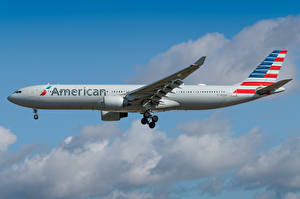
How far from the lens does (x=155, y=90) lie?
4547cm

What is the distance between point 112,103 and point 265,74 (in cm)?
1700

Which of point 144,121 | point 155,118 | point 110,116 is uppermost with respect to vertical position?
point 110,116

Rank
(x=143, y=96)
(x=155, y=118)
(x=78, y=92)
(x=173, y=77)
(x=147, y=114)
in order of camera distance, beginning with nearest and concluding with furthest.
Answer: (x=173, y=77) → (x=143, y=96) → (x=78, y=92) → (x=147, y=114) → (x=155, y=118)

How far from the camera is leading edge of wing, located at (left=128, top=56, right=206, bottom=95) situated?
39487 mm

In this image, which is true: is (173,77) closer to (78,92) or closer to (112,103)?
(112,103)

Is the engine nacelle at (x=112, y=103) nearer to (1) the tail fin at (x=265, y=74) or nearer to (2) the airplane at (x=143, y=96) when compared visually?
(2) the airplane at (x=143, y=96)

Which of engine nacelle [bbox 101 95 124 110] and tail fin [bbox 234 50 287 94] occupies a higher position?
tail fin [bbox 234 50 287 94]

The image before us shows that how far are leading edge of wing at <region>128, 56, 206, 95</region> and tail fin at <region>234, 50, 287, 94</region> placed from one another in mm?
8851

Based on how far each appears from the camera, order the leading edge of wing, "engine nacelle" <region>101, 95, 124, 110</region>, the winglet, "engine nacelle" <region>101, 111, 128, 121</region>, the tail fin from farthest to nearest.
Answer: "engine nacelle" <region>101, 111, 128, 121</region>, the tail fin, "engine nacelle" <region>101, 95, 124, 110</region>, the leading edge of wing, the winglet

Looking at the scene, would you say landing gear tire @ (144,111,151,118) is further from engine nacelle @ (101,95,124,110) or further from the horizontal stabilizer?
the horizontal stabilizer

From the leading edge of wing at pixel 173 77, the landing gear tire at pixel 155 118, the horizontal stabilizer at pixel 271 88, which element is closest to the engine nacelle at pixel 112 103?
the leading edge of wing at pixel 173 77

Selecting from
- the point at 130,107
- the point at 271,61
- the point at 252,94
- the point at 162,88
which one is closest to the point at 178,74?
the point at 162,88

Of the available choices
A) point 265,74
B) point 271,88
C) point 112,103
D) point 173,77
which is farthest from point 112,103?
point 265,74

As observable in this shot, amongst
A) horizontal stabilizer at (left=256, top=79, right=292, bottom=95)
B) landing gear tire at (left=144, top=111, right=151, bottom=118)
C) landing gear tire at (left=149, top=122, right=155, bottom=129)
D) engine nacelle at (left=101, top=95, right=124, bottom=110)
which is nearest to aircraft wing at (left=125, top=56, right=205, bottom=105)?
engine nacelle at (left=101, top=95, right=124, bottom=110)
